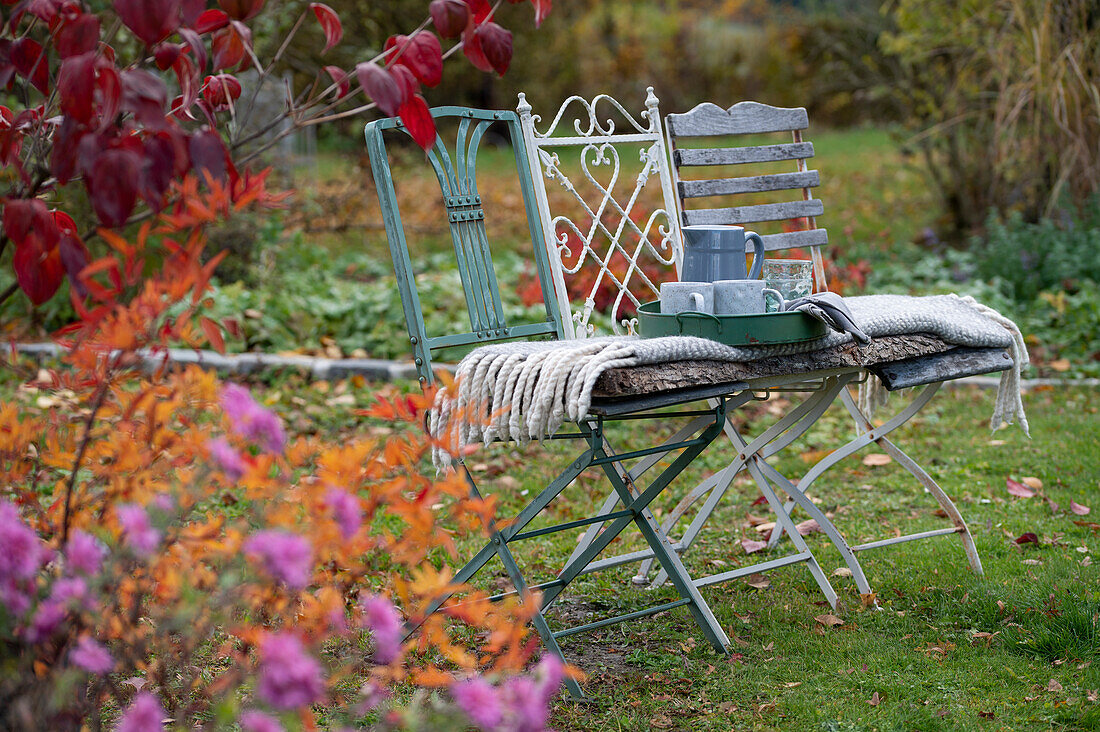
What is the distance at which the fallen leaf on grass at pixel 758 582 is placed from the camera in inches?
133

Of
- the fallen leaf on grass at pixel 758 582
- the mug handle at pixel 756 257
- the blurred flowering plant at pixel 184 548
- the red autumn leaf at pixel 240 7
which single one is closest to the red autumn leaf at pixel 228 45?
the red autumn leaf at pixel 240 7

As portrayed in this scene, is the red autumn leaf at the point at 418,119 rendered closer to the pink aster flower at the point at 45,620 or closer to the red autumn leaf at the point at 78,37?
the red autumn leaf at the point at 78,37

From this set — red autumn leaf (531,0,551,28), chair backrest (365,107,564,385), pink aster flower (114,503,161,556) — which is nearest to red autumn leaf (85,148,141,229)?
pink aster flower (114,503,161,556)

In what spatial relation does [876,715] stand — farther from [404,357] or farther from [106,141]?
[404,357]

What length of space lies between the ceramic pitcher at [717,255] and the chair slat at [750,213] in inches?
20.4

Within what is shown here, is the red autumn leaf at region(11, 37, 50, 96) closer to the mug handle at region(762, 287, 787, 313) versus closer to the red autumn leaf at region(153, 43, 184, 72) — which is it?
the red autumn leaf at region(153, 43, 184, 72)

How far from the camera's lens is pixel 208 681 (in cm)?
253

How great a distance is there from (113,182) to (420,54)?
68 centimetres

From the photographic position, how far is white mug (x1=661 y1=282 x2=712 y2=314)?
2.62 metres

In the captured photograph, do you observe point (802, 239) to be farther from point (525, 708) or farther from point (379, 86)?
point (525, 708)

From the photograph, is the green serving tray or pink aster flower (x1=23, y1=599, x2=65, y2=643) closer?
pink aster flower (x1=23, y1=599, x2=65, y2=643)

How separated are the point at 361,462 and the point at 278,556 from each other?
39cm

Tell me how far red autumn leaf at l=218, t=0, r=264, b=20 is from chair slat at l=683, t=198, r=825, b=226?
6.23 feet

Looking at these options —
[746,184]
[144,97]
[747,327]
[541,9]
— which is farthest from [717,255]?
[144,97]
